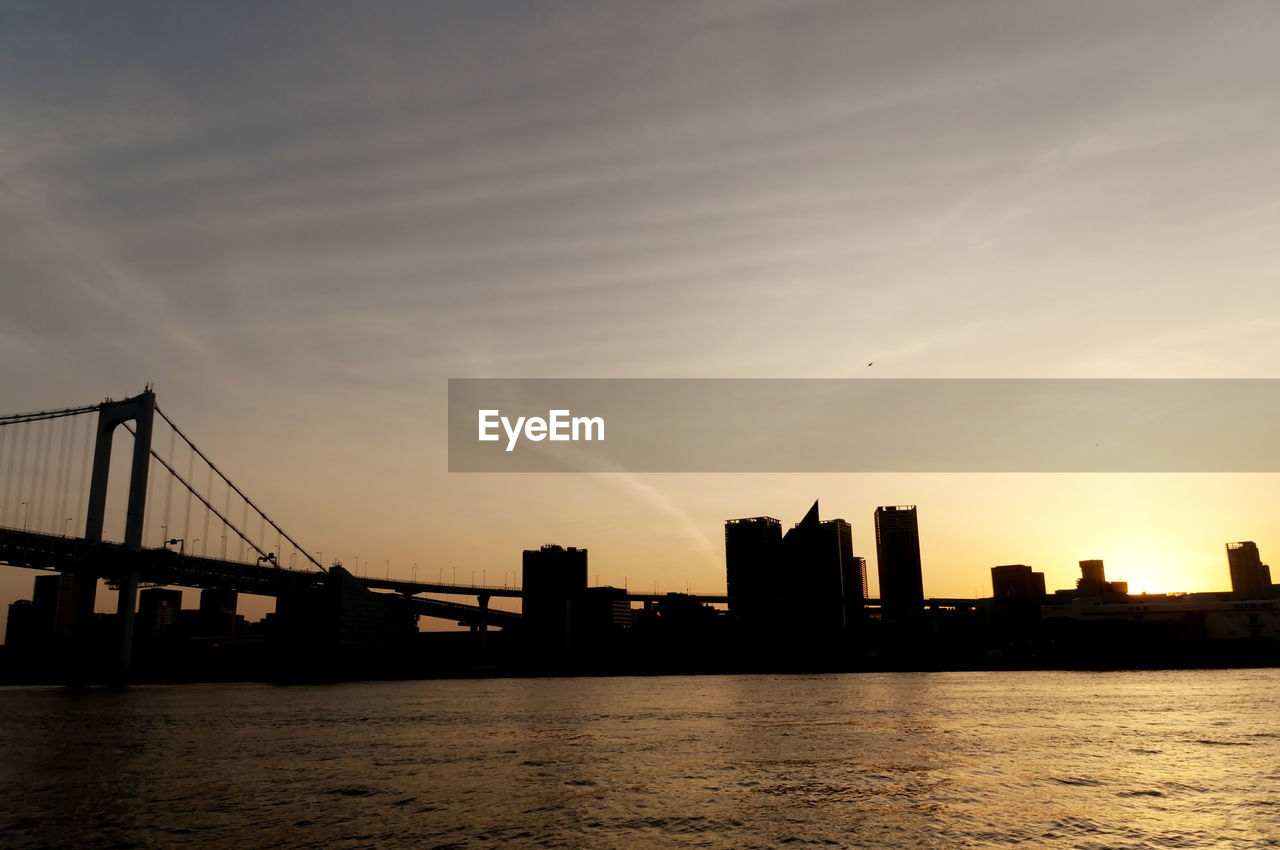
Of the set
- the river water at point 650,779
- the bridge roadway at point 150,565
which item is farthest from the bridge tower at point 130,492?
the river water at point 650,779

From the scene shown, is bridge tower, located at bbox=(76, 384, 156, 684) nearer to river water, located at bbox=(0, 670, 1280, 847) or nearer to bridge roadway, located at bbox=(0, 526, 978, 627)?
bridge roadway, located at bbox=(0, 526, 978, 627)

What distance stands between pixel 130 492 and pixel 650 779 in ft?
330

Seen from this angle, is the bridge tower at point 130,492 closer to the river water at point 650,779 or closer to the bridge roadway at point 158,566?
the bridge roadway at point 158,566

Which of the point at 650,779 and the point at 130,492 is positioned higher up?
the point at 130,492

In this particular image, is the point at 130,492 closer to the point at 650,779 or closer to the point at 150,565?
the point at 150,565

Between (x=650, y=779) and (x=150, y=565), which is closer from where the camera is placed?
(x=650, y=779)

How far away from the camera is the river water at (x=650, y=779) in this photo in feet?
81.5

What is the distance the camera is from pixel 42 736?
52.9 m

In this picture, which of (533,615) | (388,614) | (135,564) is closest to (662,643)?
(533,615)

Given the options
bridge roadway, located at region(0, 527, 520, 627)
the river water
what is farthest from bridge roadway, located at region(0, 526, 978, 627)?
the river water

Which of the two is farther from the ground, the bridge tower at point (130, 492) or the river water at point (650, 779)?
the bridge tower at point (130, 492)

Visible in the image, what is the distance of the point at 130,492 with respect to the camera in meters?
113

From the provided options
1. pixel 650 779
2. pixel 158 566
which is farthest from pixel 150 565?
pixel 650 779

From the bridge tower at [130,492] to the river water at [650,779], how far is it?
1734 inches
